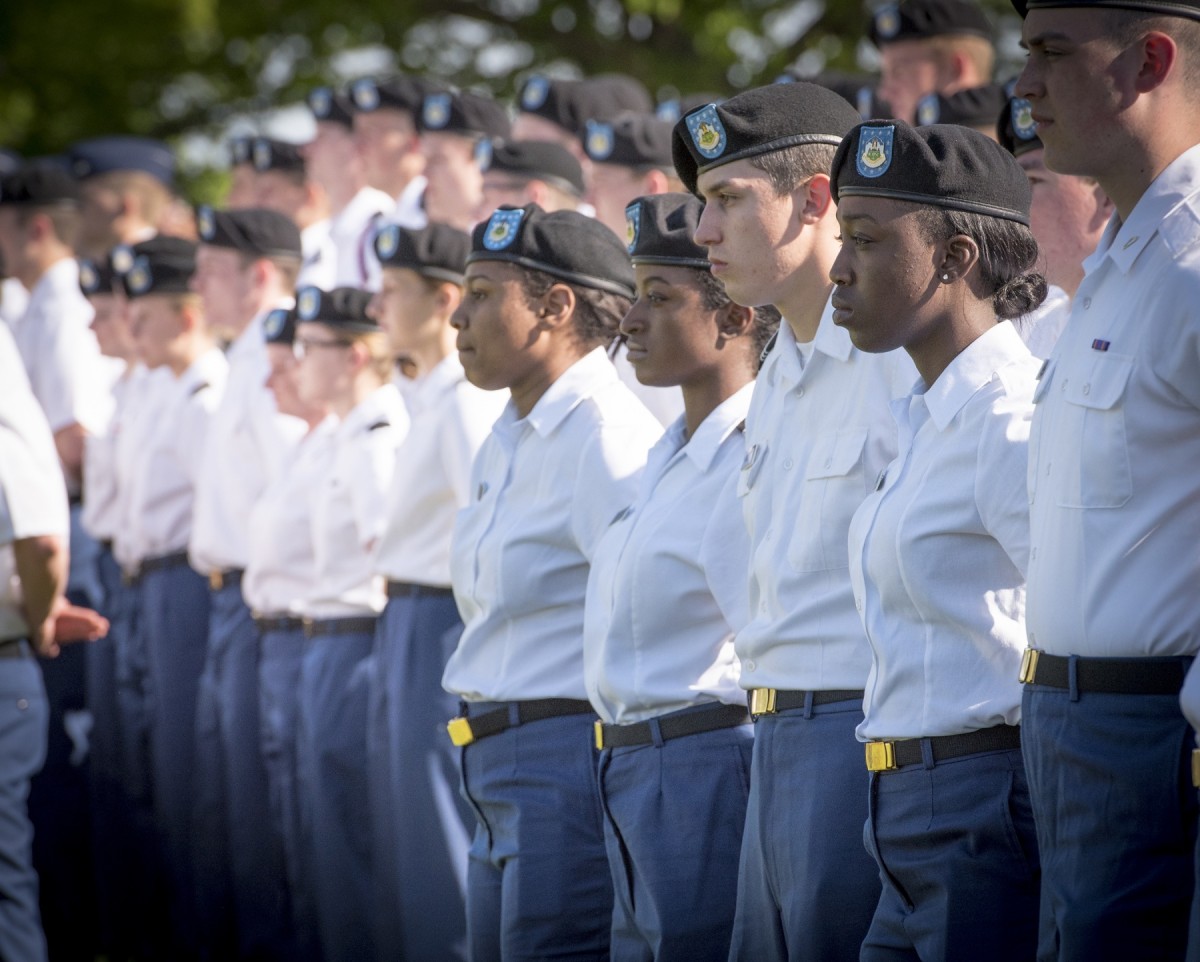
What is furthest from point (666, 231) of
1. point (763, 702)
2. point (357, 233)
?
point (357, 233)

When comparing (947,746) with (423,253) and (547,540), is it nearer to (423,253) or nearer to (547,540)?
(547,540)

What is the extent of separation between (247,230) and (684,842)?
4829 millimetres

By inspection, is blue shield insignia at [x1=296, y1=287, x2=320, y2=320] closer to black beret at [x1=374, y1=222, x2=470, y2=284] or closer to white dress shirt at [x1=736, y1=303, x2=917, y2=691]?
black beret at [x1=374, y1=222, x2=470, y2=284]

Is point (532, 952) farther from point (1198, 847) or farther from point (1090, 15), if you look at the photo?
point (1090, 15)

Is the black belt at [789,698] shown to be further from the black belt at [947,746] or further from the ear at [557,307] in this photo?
the ear at [557,307]

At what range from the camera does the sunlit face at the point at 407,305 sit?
6523 mm

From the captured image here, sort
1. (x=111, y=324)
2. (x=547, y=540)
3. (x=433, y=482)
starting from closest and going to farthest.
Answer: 1. (x=547, y=540)
2. (x=433, y=482)
3. (x=111, y=324)

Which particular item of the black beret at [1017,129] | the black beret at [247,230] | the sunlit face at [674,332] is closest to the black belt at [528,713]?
the sunlit face at [674,332]

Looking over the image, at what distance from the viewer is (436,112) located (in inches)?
320

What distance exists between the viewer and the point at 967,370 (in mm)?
3674

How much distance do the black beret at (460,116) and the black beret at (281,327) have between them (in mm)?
1063

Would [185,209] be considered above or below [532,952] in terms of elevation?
above

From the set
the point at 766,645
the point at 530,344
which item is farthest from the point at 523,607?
the point at 766,645

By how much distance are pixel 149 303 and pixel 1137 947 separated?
6.62 metres
